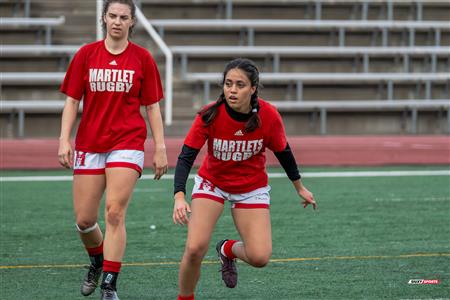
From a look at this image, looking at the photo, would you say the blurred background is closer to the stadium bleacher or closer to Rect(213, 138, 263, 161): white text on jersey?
the stadium bleacher

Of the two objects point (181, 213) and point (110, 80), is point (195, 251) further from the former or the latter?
point (110, 80)

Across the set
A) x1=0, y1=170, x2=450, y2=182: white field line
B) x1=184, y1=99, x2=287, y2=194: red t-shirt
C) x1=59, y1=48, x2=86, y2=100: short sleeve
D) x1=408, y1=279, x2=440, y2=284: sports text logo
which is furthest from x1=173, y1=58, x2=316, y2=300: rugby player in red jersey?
x1=0, y1=170, x2=450, y2=182: white field line

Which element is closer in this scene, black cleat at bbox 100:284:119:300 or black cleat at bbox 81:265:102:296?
black cleat at bbox 100:284:119:300

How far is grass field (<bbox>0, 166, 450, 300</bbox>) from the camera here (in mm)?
6908

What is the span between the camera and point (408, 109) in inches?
773

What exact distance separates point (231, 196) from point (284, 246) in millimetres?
2446

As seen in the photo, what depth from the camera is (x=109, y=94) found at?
6578 millimetres

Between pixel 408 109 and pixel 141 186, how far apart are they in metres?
7.99

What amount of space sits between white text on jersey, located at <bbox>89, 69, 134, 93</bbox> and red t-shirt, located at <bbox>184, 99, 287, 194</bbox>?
2.12 ft

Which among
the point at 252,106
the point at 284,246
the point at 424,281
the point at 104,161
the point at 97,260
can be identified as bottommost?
the point at 284,246

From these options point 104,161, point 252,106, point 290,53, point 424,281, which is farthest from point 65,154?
point 290,53

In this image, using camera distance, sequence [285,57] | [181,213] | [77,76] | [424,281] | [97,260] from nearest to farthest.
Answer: [181,213] → [77,76] → [97,260] → [424,281] → [285,57]

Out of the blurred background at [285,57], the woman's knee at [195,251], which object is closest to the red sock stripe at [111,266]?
the woman's knee at [195,251]

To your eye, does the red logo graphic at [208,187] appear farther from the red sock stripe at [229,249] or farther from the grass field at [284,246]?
the grass field at [284,246]
